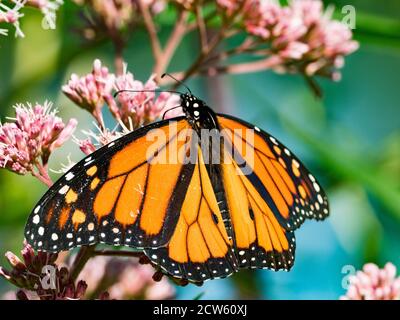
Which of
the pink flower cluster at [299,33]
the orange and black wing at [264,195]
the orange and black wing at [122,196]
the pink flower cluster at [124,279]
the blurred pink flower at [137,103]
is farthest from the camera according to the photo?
the pink flower cluster at [299,33]

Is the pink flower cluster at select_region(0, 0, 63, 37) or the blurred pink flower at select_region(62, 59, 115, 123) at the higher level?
the pink flower cluster at select_region(0, 0, 63, 37)

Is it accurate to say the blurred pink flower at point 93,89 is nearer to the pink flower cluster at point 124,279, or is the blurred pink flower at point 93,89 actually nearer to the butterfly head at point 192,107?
the butterfly head at point 192,107

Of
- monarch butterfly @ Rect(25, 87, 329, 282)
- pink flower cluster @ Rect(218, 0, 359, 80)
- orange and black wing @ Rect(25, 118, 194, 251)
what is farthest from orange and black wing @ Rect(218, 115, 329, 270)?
pink flower cluster @ Rect(218, 0, 359, 80)

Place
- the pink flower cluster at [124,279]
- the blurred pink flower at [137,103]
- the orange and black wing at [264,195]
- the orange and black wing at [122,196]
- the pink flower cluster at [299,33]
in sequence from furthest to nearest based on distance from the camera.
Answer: the pink flower cluster at [299,33] → the pink flower cluster at [124,279] → the blurred pink flower at [137,103] → the orange and black wing at [264,195] → the orange and black wing at [122,196]

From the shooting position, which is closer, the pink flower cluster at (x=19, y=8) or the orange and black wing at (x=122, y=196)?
the orange and black wing at (x=122, y=196)

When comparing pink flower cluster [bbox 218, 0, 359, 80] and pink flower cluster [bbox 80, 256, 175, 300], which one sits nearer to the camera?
pink flower cluster [bbox 80, 256, 175, 300]

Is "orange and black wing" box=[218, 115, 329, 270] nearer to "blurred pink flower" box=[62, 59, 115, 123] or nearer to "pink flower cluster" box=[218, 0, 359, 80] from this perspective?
"blurred pink flower" box=[62, 59, 115, 123]

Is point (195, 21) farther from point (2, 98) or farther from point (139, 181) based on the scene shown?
point (139, 181)

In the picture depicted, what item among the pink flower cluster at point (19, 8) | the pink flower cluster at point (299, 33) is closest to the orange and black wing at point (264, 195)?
the pink flower cluster at point (19, 8)
